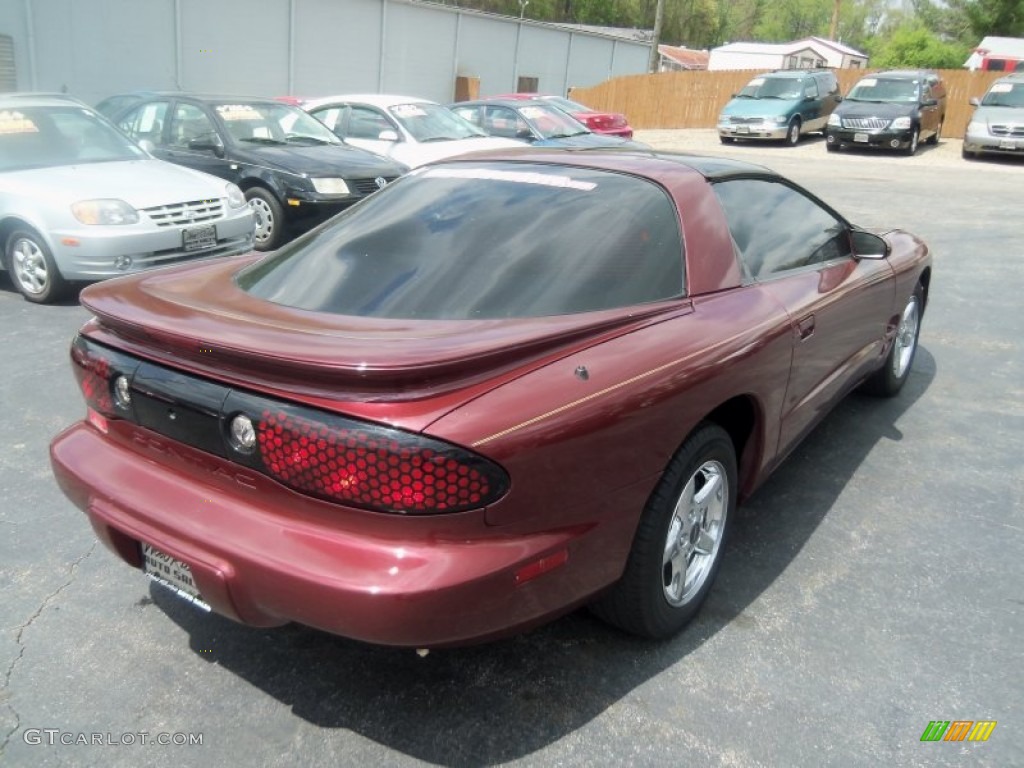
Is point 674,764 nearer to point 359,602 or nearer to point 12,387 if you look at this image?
point 359,602

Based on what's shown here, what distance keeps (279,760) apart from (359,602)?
0.61 meters

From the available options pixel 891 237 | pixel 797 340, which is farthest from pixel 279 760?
pixel 891 237

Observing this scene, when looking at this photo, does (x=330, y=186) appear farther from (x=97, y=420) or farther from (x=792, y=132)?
(x=792, y=132)

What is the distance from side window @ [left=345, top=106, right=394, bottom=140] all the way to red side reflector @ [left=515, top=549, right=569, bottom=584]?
9.84m

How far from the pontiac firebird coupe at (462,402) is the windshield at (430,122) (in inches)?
321

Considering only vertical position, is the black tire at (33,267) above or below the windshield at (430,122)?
below

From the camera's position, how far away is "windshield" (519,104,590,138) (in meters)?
13.7

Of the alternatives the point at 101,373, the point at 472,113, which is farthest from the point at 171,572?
the point at 472,113

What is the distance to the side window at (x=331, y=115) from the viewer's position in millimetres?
11445

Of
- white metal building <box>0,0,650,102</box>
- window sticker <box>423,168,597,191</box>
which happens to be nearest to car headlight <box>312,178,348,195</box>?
Result: window sticker <box>423,168,597,191</box>

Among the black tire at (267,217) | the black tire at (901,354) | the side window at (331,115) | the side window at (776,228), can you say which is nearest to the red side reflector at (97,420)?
the side window at (776,228)

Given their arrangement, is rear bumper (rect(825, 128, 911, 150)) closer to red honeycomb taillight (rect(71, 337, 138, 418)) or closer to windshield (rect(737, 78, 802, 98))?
windshield (rect(737, 78, 802, 98))

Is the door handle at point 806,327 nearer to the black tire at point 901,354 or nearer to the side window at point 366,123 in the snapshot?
the black tire at point 901,354

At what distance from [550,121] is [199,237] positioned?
8.44m
